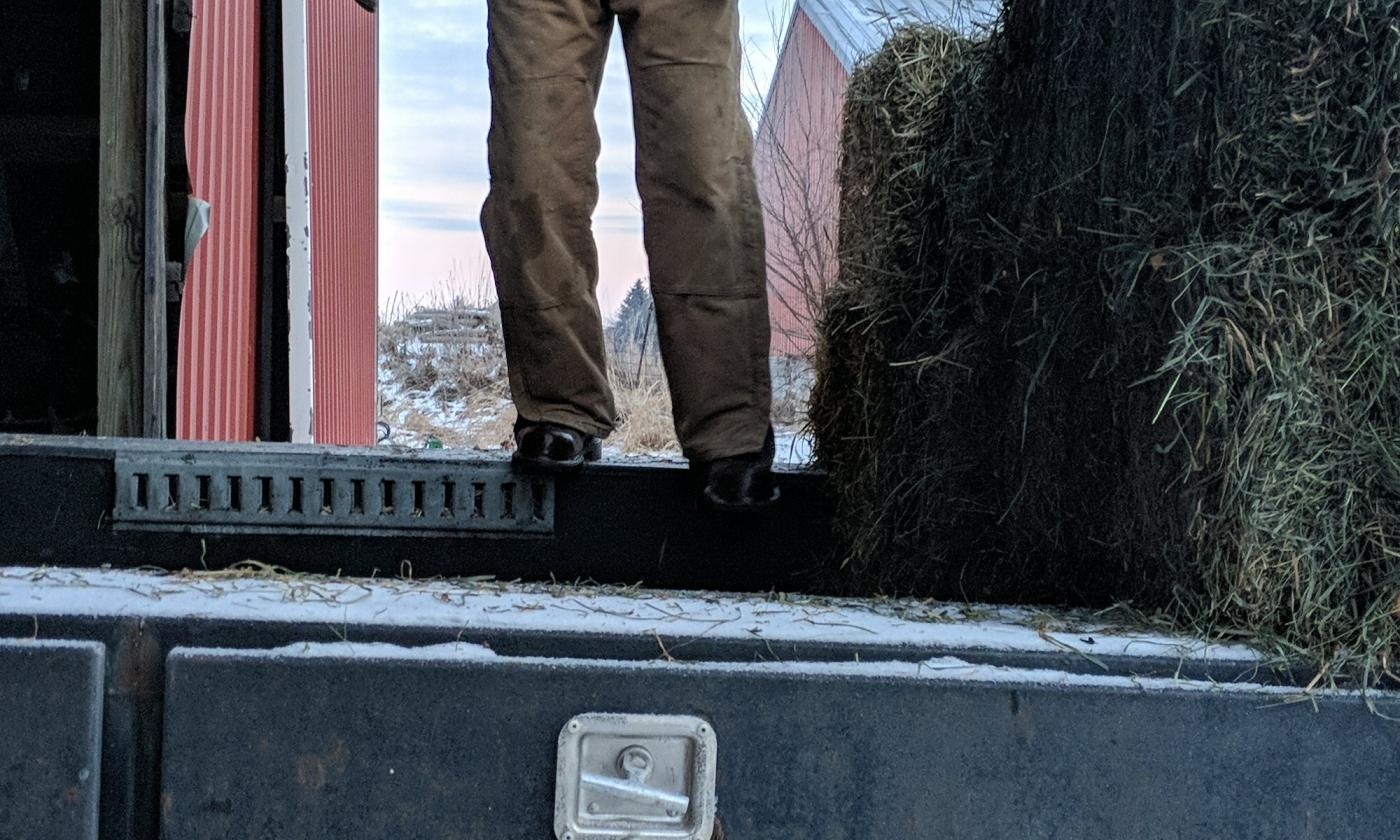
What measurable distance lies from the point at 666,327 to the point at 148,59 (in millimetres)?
1784

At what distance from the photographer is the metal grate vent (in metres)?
1.71

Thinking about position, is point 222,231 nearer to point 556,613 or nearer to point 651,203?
point 651,203

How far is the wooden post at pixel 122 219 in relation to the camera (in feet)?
9.57

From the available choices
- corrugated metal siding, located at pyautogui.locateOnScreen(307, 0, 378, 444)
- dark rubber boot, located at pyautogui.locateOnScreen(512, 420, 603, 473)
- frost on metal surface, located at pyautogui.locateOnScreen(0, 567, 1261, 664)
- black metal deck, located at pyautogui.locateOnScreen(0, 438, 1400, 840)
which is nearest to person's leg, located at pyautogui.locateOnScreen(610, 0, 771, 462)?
dark rubber boot, located at pyautogui.locateOnScreen(512, 420, 603, 473)

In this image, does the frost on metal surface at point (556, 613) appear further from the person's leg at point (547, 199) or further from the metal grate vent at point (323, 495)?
the person's leg at point (547, 199)

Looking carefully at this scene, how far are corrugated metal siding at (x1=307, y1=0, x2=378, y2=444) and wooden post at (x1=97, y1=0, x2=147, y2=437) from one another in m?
2.62

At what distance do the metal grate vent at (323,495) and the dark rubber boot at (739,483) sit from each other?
0.78 feet

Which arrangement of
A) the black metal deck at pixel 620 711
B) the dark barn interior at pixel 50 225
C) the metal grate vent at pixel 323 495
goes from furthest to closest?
the dark barn interior at pixel 50 225 → the metal grate vent at pixel 323 495 → the black metal deck at pixel 620 711

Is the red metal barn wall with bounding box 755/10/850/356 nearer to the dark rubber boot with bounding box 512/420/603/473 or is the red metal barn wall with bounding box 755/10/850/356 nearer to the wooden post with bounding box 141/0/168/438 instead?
the wooden post with bounding box 141/0/168/438

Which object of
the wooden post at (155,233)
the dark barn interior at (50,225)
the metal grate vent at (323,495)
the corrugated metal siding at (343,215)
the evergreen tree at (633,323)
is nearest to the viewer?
the metal grate vent at (323,495)

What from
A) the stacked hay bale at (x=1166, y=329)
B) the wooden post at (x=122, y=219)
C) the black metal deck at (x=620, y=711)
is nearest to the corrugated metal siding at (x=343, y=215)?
the wooden post at (x=122, y=219)

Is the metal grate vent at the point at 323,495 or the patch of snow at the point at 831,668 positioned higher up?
the metal grate vent at the point at 323,495

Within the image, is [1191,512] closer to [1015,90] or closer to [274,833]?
[1015,90]

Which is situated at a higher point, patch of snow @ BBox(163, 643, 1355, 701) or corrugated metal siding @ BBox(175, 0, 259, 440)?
corrugated metal siding @ BBox(175, 0, 259, 440)
